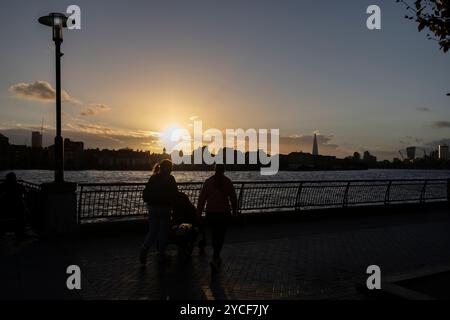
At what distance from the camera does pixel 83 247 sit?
31.0 ft

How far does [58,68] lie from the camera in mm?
10633

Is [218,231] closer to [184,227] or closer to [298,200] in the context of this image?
[184,227]

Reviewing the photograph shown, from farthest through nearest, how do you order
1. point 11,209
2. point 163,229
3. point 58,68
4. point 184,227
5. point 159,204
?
point 58,68
point 11,209
point 184,227
point 163,229
point 159,204

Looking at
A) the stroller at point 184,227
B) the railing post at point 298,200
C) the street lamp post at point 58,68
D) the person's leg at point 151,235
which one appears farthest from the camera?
the railing post at point 298,200

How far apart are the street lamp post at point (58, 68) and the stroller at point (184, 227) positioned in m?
3.22

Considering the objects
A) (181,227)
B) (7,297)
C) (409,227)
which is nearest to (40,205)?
(181,227)

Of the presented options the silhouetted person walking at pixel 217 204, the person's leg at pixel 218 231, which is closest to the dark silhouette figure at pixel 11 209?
the silhouetted person walking at pixel 217 204

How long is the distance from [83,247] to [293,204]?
A: 8.25 m

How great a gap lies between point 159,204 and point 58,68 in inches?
197

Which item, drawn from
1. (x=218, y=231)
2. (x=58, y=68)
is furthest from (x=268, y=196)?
(x=58, y=68)

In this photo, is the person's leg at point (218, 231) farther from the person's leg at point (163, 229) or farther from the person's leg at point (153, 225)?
the person's leg at point (153, 225)

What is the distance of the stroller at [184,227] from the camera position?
8.46 m

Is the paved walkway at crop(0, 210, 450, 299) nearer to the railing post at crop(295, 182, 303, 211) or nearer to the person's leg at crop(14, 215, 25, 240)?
the person's leg at crop(14, 215, 25, 240)
